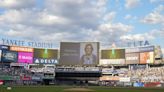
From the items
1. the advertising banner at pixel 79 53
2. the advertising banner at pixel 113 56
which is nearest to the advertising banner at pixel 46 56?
the advertising banner at pixel 79 53

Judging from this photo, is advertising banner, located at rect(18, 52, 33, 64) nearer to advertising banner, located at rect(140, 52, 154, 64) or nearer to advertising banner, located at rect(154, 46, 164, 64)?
advertising banner, located at rect(140, 52, 154, 64)

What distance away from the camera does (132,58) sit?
141625 millimetres

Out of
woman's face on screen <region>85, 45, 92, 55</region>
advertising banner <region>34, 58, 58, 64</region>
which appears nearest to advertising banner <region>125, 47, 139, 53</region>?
woman's face on screen <region>85, 45, 92, 55</region>

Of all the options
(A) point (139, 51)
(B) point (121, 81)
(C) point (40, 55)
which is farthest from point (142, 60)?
(C) point (40, 55)

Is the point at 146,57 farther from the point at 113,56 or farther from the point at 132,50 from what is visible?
the point at 113,56

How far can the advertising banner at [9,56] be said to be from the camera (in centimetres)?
13071

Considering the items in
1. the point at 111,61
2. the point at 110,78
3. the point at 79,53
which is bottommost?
the point at 110,78

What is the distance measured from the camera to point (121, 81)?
440 ft

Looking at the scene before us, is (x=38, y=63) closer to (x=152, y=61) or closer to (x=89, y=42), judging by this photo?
(x=89, y=42)

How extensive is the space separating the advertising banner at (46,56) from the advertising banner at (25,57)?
2395 millimetres

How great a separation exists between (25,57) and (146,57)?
1969 inches

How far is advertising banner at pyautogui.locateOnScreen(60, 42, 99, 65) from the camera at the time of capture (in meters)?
143

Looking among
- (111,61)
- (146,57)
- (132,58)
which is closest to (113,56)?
(111,61)

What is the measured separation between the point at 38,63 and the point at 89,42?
23775 millimetres
